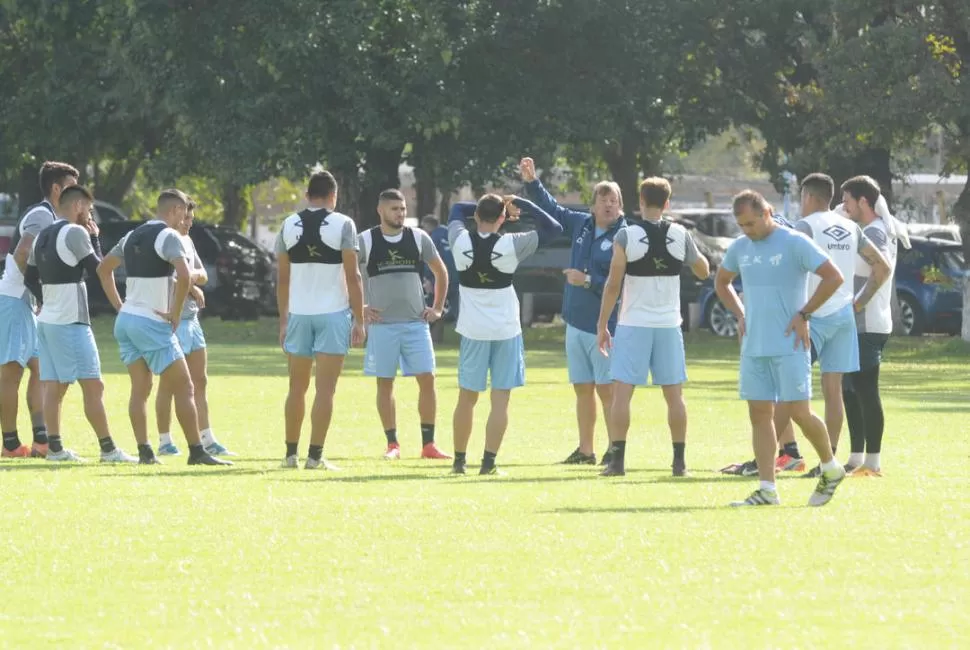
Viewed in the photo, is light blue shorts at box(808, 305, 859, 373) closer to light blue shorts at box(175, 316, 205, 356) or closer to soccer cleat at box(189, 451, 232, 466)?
soccer cleat at box(189, 451, 232, 466)

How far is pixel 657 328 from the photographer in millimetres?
13680

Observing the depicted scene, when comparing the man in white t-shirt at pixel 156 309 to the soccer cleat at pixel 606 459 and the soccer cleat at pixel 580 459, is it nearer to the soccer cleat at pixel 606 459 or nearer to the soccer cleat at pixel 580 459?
the soccer cleat at pixel 580 459

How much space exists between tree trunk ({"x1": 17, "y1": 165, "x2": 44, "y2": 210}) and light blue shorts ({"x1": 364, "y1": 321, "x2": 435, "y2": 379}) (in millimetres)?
29710

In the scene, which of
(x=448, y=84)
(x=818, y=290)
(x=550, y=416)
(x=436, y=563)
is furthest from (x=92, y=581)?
(x=448, y=84)

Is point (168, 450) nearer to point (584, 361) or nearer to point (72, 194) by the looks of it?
point (72, 194)

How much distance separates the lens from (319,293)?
14109 mm

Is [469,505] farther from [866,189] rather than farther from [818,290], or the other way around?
[866,189]

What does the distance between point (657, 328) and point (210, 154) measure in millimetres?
22455

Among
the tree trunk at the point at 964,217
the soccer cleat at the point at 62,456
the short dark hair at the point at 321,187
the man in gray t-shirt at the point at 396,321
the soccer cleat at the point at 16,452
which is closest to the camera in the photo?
the short dark hair at the point at 321,187

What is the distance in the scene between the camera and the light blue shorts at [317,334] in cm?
1412

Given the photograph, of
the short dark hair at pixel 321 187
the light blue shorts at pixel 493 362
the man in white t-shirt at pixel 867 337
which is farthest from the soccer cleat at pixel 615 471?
the short dark hair at pixel 321 187

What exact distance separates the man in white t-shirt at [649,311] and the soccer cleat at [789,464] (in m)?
0.80

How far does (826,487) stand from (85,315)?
571cm

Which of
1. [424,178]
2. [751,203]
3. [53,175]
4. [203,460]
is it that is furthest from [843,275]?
[424,178]
